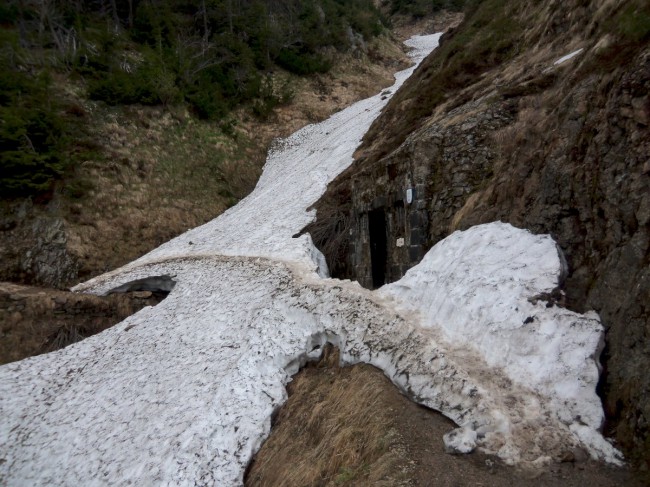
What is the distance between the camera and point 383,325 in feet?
23.2

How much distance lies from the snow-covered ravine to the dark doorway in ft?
6.93

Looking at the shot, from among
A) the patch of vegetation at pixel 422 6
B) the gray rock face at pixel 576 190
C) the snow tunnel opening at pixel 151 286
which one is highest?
the patch of vegetation at pixel 422 6

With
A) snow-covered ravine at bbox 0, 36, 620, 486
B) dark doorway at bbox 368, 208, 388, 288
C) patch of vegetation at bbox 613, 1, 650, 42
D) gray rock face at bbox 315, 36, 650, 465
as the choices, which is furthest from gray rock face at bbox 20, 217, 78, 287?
patch of vegetation at bbox 613, 1, 650, 42

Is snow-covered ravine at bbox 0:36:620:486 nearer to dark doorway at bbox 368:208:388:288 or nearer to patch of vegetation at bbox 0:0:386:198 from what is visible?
dark doorway at bbox 368:208:388:288

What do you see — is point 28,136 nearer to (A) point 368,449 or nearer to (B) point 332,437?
(B) point 332,437

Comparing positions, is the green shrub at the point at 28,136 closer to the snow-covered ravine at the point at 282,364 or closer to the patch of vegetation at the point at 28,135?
the patch of vegetation at the point at 28,135

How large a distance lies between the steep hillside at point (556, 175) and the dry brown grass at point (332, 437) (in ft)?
8.40

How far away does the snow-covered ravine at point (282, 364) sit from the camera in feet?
15.2

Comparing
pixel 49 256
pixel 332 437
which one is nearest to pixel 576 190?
pixel 332 437

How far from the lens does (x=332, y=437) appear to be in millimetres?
5625

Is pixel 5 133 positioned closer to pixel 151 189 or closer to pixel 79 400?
pixel 151 189

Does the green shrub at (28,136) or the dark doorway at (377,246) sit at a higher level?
the green shrub at (28,136)

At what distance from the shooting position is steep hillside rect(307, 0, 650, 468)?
14.4 feet

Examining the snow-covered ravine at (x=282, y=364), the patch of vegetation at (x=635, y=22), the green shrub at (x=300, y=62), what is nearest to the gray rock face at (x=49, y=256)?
the snow-covered ravine at (x=282, y=364)
